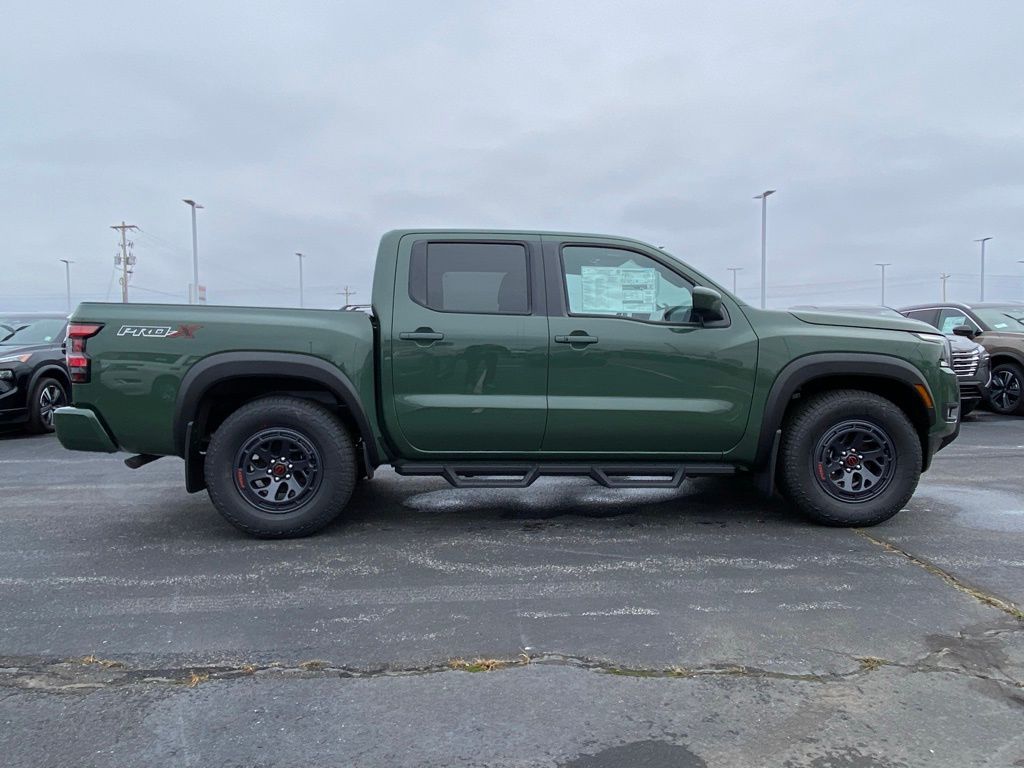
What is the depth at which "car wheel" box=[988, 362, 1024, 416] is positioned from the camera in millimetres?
10641

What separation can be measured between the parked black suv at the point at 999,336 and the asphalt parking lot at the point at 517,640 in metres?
6.39

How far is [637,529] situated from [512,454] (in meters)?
1.00

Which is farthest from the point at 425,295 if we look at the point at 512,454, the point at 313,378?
the point at 512,454

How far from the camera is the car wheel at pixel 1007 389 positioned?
10.6m

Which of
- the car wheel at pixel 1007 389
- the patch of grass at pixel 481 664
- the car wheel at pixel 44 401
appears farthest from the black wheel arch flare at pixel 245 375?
the car wheel at pixel 1007 389

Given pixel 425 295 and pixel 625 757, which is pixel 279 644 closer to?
pixel 625 757

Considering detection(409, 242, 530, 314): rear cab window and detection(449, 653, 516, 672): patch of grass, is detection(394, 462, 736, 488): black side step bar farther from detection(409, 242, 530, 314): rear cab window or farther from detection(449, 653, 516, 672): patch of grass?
detection(449, 653, 516, 672): patch of grass

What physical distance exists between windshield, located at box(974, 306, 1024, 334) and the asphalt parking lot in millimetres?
6868

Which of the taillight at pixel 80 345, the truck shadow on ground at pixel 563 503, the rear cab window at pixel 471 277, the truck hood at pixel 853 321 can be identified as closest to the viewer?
the taillight at pixel 80 345

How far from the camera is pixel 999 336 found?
34.9 ft

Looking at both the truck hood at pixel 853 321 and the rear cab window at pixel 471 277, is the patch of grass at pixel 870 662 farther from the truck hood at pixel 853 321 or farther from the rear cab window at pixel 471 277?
the rear cab window at pixel 471 277

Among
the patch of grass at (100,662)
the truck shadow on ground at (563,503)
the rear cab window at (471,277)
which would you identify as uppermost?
the rear cab window at (471,277)

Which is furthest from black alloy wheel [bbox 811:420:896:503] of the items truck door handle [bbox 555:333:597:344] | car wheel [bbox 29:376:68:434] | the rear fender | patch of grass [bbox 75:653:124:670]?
car wheel [bbox 29:376:68:434]

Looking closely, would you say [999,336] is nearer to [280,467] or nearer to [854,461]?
[854,461]
